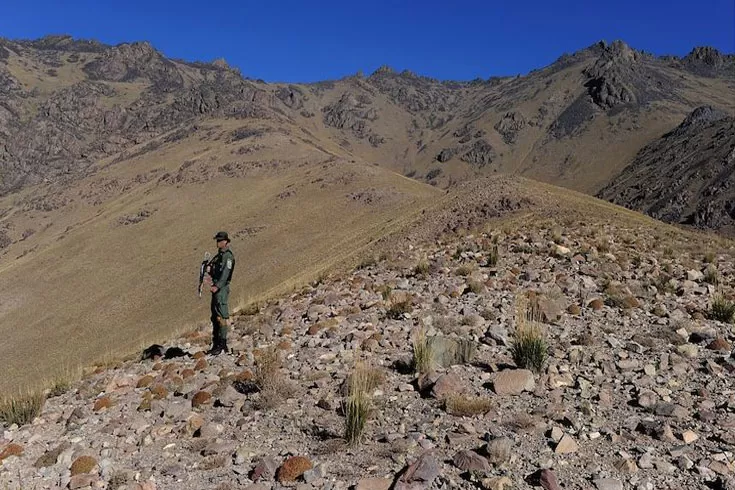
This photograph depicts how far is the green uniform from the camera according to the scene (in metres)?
11.0

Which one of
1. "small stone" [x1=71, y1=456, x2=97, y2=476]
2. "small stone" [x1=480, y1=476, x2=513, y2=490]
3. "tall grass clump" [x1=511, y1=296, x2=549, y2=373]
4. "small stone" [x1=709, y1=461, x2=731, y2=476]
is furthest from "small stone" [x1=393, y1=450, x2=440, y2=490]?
"small stone" [x1=71, y1=456, x2=97, y2=476]

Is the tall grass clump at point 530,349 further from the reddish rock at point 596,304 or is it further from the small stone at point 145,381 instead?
the small stone at point 145,381

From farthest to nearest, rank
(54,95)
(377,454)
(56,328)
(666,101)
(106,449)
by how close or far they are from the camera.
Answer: (666,101) < (54,95) < (56,328) < (106,449) < (377,454)

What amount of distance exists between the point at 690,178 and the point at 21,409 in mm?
101947

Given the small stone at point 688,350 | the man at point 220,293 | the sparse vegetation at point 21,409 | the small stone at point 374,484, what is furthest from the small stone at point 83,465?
the small stone at point 688,350

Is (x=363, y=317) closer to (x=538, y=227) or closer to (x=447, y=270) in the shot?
(x=447, y=270)

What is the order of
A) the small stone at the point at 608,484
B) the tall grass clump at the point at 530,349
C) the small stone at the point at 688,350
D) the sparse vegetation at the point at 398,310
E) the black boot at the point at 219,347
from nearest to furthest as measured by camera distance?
the small stone at the point at 608,484
the tall grass clump at the point at 530,349
the small stone at the point at 688,350
the black boot at the point at 219,347
the sparse vegetation at the point at 398,310

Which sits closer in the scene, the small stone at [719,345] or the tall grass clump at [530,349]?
the tall grass clump at [530,349]

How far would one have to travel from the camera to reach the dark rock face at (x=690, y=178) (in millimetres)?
79375

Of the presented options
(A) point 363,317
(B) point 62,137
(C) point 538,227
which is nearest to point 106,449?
(A) point 363,317

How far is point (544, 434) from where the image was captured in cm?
599

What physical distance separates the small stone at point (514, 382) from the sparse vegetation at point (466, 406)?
403 millimetres

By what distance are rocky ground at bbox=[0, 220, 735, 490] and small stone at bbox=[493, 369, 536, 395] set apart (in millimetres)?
21

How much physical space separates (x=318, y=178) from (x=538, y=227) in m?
49.6
